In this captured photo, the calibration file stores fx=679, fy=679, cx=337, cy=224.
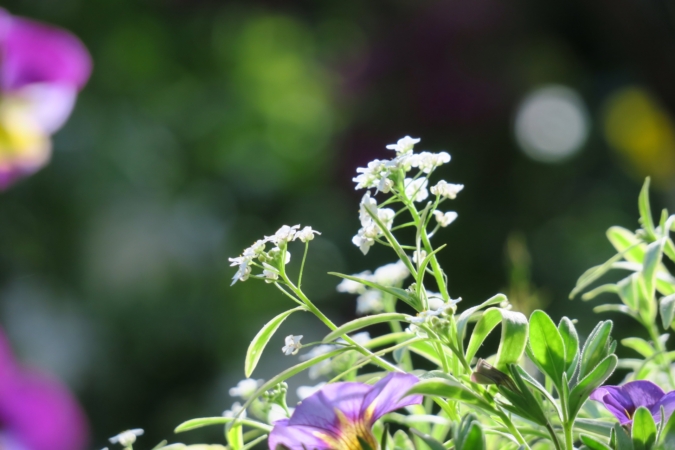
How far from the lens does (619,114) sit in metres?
1.55

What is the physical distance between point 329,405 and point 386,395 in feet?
0.04

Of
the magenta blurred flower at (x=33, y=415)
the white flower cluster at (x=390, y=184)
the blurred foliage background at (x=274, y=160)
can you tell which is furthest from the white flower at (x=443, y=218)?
the blurred foliage background at (x=274, y=160)

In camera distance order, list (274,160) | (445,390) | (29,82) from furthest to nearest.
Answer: (274,160)
(29,82)
(445,390)

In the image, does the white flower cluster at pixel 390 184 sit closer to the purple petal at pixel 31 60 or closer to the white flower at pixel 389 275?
the white flower at pixel 389 275

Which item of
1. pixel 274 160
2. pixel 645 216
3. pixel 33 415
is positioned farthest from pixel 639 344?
pixel 274 160

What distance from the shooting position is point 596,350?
15 cm

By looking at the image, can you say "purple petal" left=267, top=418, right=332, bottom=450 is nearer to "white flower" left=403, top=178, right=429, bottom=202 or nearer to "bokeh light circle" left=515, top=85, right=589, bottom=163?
"white flower" left=403, top=178, right=429, bottom=202

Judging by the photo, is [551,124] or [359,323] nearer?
[359,323]

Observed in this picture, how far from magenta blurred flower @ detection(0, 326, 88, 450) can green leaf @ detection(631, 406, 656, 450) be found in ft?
2.06

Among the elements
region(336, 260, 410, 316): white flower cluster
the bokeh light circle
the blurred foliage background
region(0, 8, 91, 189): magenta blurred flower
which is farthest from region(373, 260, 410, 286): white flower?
the bokeh light circle

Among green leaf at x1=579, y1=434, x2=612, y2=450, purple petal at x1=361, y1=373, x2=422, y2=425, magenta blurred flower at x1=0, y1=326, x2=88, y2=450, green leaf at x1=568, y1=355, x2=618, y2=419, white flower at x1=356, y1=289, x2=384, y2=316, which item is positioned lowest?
magenta blurred flower at x1=0, y1=326, x2=88, y2=450

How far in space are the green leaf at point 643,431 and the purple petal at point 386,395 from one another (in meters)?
0.04

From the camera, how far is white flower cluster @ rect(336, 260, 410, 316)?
0.20 m

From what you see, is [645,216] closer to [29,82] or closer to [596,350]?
[596,350]
